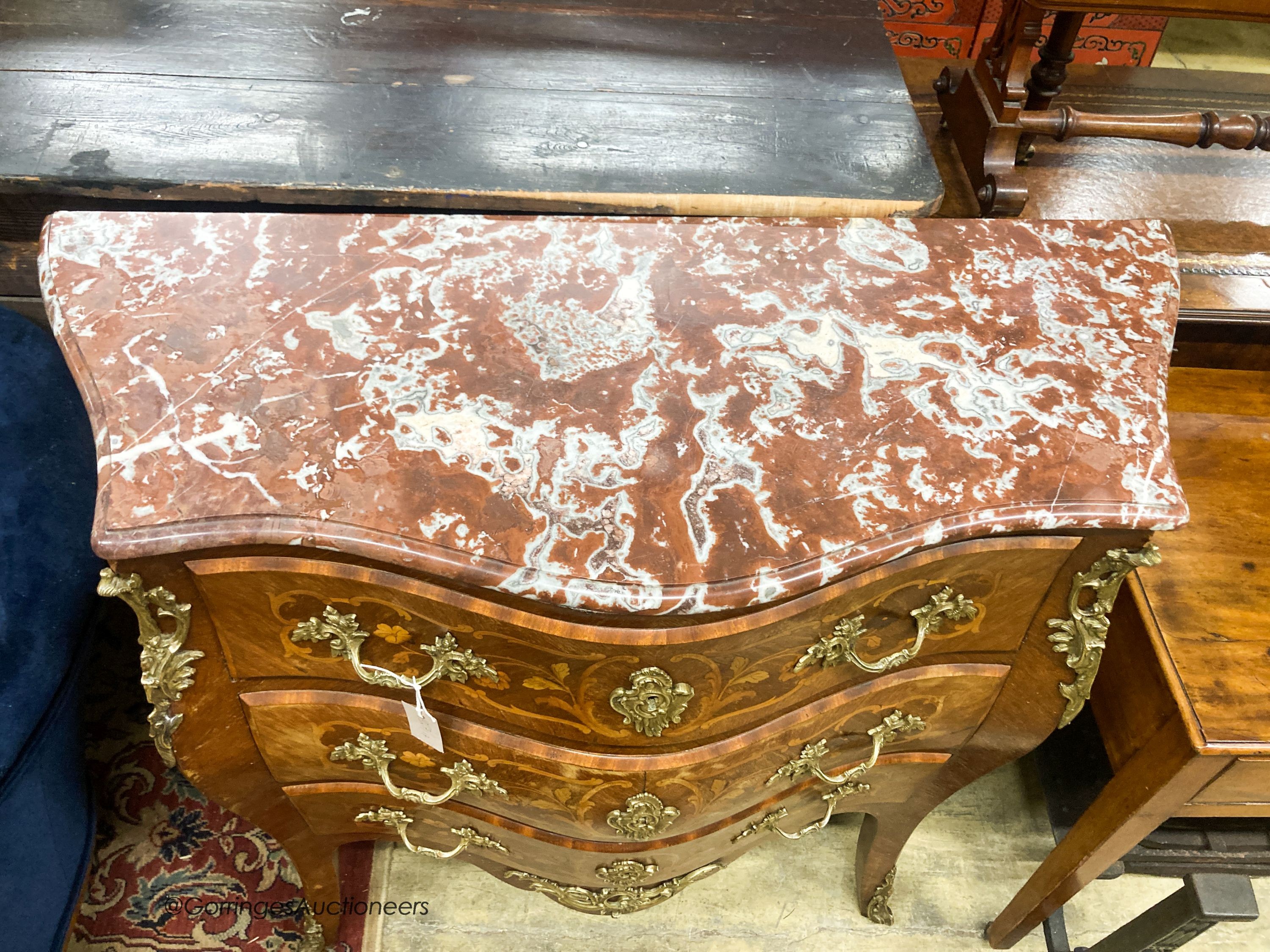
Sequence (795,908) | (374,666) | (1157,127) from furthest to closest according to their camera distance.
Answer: (795,908), (1157,127), (374,666)

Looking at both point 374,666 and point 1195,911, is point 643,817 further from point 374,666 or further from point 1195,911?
point 1195,911

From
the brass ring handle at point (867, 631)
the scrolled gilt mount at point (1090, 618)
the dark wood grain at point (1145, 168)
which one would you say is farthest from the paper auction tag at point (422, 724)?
the dark wood grain at point (1145, 168)

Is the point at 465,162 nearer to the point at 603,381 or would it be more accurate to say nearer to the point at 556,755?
the point at 603,381

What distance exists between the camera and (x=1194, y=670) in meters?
0.99

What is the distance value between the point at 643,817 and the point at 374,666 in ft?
1.04

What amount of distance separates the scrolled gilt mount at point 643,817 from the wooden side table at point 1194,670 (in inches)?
21.3

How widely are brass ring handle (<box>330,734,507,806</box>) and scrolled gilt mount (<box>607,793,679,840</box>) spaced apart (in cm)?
12

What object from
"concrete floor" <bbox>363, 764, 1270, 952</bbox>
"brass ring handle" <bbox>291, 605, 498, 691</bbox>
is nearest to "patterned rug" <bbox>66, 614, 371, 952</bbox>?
"concrete floor" <bbox>363, 764, 1270, 952</bbox>

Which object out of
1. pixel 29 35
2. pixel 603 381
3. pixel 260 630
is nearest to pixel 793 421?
pixel 603 381

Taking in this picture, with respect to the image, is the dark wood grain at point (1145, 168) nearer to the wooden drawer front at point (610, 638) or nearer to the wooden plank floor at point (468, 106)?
the wooden plank floor at point (468, 106)

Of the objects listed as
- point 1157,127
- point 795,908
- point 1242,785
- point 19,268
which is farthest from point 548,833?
point 1157,127

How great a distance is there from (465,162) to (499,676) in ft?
2.06

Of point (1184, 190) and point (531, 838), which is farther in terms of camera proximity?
point (1184, 190)

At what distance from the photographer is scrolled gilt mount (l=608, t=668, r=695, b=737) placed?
2.47ft
